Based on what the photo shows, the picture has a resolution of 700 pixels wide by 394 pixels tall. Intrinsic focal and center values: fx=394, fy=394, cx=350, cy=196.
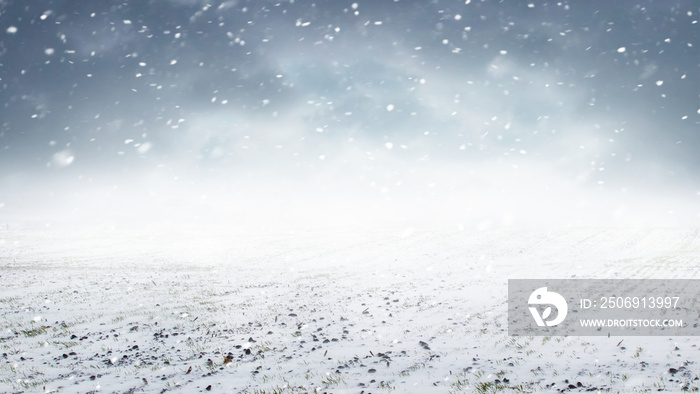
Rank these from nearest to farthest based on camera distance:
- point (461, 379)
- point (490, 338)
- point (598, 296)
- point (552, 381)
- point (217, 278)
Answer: point (552, 381) → point (461, 379) → point (490, 338) → point (598, 296) → point (217, 278)

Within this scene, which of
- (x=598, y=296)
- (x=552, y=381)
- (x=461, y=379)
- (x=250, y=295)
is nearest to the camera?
(x=552, y=381)

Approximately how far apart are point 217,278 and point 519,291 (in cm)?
1951

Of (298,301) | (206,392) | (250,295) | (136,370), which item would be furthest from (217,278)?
(206,392)

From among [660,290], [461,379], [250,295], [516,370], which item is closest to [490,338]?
[516,370]

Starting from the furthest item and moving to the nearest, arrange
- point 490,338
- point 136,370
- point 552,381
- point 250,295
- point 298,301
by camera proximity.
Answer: point 250,295, point 298,301, point 490,338, point 136,370, point 552,381

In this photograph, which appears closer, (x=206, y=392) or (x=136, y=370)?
(x=206, y=392)

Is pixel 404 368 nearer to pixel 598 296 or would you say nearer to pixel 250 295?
pixel 598 296

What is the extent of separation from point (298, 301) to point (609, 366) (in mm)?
12146

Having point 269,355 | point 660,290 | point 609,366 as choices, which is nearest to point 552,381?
point 609,366

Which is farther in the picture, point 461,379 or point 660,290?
point 660,290

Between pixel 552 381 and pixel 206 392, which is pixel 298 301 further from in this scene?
pixel 552 381

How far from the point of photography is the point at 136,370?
8656 millimetres

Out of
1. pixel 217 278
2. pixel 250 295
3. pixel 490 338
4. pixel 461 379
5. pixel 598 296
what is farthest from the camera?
pixel 217 278

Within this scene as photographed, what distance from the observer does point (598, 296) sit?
15219 millimetres
